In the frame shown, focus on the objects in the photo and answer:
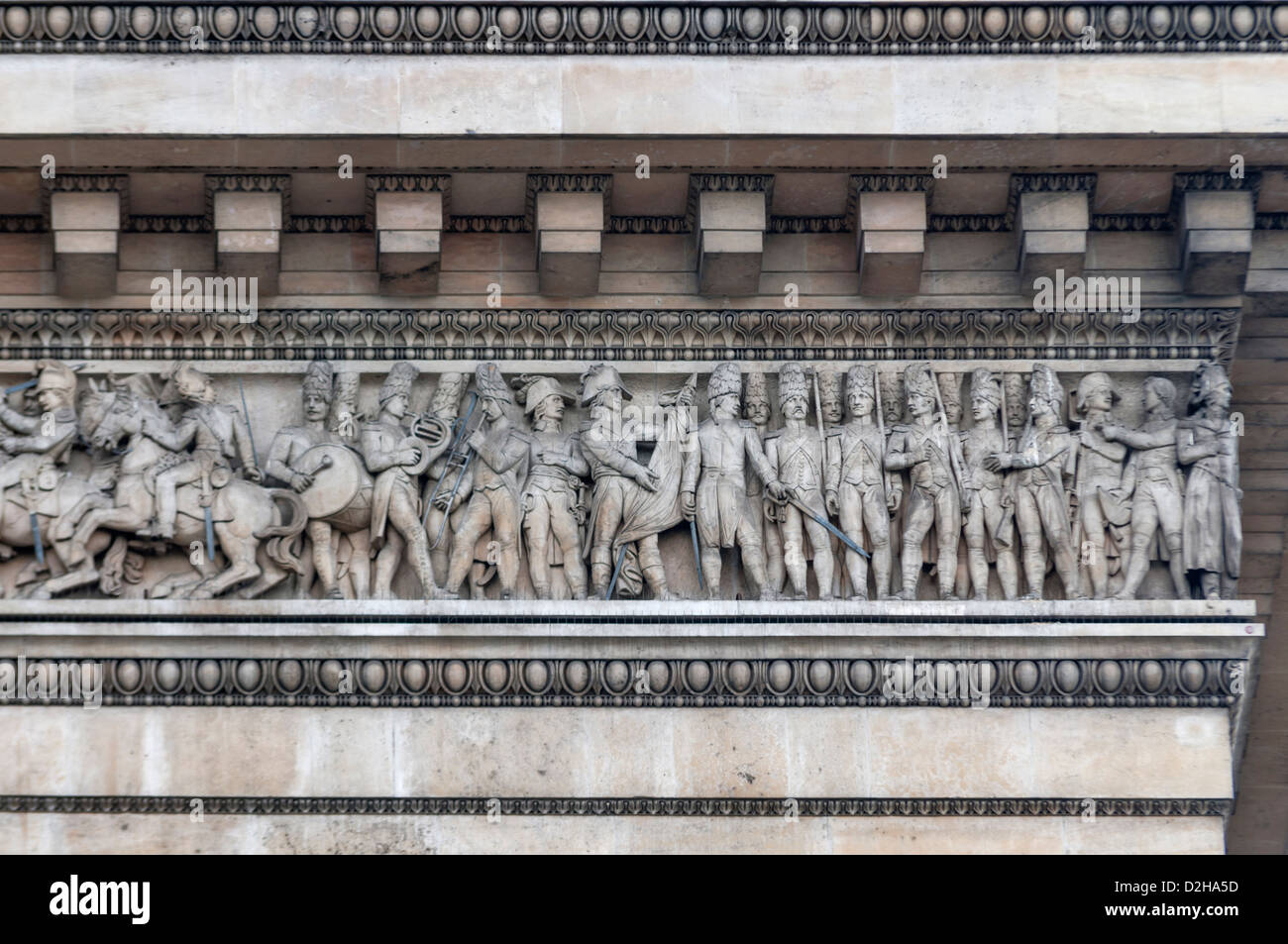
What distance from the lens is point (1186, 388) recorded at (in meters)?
13.3

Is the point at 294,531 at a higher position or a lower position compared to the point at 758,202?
lower

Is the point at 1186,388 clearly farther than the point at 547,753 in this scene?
Yes

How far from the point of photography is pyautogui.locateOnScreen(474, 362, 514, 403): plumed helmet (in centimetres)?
1314

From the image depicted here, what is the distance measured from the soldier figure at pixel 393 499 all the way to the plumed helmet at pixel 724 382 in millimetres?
1583

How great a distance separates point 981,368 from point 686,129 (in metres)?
2.10

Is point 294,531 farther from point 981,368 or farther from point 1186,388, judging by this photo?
point 1186,388

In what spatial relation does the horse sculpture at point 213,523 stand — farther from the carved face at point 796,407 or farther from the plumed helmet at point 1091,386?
the plumed helmet at point 1091,386

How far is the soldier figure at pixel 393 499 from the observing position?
42.1 ft

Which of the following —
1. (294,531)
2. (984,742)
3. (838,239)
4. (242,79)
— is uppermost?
(242,79)

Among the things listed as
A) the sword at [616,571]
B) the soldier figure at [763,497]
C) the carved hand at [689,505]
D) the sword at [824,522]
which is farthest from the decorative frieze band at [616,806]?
the carved hand at [689,505]

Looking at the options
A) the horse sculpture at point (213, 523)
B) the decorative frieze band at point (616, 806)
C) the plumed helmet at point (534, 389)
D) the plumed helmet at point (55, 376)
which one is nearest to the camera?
the decorative frieze band at point (616, 806)

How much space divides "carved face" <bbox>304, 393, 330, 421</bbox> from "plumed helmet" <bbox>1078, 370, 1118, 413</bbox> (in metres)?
4.07

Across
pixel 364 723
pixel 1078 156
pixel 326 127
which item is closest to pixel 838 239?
pixel 1078 156

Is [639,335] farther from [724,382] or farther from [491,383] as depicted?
[491,383]
